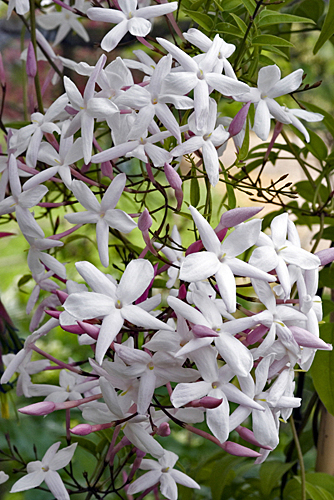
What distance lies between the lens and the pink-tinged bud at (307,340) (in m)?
0.28

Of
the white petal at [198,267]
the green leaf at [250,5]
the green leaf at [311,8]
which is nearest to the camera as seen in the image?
the white petal at [198,267]

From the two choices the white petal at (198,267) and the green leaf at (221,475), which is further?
the green leaf at (221,475)

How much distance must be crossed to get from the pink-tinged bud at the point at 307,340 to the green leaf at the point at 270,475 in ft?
1.08

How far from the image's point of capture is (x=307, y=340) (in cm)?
28

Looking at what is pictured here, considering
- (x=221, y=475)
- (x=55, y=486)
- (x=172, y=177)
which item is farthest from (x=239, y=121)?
(x=221, y=475)

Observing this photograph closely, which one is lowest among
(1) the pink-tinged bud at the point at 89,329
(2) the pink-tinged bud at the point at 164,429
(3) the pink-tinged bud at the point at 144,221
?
(2) the pink-tinged bud at the point at 164,429

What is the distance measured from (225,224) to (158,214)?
720 millimetres

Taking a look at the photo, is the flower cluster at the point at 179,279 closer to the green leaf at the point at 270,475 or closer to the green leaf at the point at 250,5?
the green leaf at the point at 250,5

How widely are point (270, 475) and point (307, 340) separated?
343 mm

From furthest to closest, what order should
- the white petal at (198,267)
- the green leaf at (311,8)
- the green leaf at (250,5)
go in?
the green leaf at (311,8) < the green leaf at (250,5) < the white petal at (198,267)

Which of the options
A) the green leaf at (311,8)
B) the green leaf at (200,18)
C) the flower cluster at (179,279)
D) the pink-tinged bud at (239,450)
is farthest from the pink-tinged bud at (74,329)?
the green leaf at (311,8)

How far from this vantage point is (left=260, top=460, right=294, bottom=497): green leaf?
21.5 inches

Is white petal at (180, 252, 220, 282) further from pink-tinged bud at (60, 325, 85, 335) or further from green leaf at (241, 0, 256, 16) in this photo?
green leaf at (241, 0, 256, 16)

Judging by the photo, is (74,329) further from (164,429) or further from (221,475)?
(221,475)
